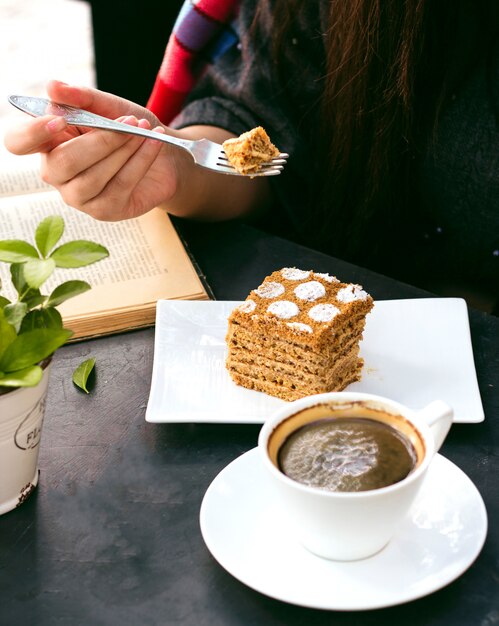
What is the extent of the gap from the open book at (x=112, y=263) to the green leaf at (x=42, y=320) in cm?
33

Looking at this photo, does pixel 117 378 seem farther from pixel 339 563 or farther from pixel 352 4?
pixel 352 4

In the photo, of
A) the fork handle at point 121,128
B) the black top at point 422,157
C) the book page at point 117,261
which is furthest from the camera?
the black top at point 422,157

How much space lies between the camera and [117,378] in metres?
1.03

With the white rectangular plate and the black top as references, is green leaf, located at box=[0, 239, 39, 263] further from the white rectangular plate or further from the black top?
the black top

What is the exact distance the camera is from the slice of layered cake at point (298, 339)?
979 millimetres

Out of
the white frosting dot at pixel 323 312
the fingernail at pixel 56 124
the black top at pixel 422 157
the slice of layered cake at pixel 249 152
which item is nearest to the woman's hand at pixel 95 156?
the fingernail at pixel 56 124

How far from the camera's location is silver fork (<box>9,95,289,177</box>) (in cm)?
105

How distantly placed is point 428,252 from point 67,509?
937 mm

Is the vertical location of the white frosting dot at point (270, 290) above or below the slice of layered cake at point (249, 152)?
below

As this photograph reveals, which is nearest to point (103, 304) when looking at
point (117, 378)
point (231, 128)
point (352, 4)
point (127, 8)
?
point (117, 378)

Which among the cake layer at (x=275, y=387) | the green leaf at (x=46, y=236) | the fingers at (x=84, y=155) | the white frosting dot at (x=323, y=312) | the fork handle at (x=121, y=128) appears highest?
the green leaf at (x=46, y=236)

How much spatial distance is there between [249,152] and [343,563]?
572 millimetres

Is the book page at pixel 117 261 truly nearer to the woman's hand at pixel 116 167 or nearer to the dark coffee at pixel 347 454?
the woman's hand at pixel 116 167

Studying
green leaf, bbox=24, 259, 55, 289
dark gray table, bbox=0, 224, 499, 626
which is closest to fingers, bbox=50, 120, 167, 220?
dark gray table, bbox=0, 224, 499, 626
